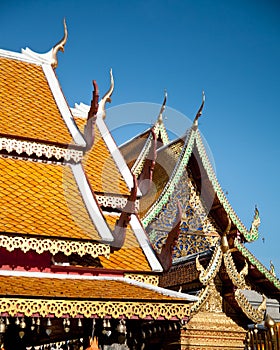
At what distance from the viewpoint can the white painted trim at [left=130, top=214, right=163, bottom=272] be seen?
731cm

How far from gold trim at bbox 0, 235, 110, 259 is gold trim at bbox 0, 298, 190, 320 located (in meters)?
0.86

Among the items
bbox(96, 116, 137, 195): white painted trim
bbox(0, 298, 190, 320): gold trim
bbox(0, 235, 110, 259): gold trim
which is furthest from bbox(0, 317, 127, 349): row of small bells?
bbox(96, 116, 137, 195): white painted trim

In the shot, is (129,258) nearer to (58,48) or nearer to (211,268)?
(211,268)

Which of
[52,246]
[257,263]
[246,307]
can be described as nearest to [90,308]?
[52,246]

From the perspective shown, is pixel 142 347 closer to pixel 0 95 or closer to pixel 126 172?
pixel 126 172

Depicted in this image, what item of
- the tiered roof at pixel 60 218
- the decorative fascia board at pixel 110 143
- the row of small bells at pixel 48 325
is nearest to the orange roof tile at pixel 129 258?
the tiered roof at pixel 60 218

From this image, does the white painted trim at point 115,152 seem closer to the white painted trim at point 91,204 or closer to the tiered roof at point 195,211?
the white painted trim at point 91,204

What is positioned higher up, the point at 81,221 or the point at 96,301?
the point at 81,221

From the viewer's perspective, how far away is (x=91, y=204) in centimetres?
716

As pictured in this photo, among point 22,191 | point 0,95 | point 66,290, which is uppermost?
point 0,95

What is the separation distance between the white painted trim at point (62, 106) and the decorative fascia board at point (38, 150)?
0.17 m

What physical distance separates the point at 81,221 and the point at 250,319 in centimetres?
217

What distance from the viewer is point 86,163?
345 inches

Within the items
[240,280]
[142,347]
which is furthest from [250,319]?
[142,347]
